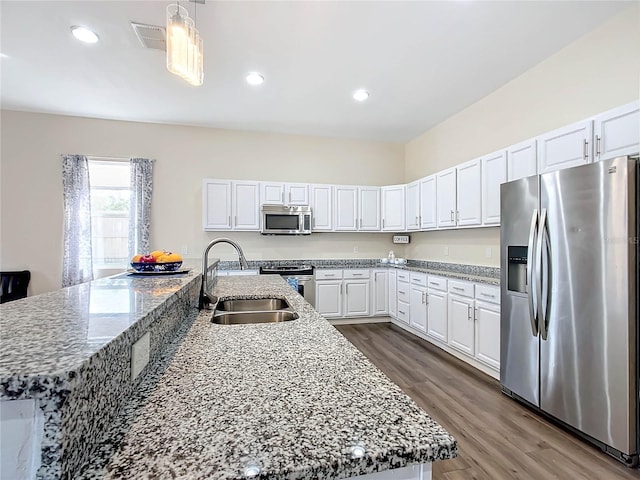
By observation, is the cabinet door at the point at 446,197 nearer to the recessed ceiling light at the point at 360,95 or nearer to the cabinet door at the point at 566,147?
the cabinet door at the point at 566,147

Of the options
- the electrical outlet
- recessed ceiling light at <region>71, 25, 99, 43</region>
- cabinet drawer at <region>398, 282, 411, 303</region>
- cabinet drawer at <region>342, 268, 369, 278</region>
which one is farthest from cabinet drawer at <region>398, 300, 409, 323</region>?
recessed ceiling light at <region>71, 25, 99, 43</region>

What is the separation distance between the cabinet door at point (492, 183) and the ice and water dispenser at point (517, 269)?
0.71 m

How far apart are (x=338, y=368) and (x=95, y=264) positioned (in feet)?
16.2

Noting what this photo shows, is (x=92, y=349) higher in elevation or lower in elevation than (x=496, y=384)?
higher

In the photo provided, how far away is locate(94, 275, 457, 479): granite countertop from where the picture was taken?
0.51 metres

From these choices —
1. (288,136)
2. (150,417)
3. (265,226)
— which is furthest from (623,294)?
(288,136)

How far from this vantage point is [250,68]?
3.17 m

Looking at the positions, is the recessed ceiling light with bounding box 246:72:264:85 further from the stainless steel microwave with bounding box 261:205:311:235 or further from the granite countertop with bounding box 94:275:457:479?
the granite countertop with bounding box 94:275:457:479

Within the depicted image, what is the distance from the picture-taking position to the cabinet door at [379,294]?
4.87 m

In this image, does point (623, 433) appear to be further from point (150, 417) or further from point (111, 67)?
point (111, 67)

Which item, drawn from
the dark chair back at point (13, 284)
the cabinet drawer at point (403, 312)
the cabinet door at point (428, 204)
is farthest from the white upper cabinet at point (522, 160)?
the dark chair back at point (13, 284)

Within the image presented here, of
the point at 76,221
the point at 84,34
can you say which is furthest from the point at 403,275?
the point at 76,221

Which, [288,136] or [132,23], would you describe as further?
[288,136]

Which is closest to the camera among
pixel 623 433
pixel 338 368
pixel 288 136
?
pixel 338 368
